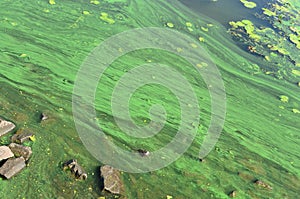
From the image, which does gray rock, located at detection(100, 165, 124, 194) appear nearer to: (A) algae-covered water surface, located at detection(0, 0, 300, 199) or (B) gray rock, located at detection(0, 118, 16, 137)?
(A) algae-covered water surface, located at detection(0, 0, 300, 199)

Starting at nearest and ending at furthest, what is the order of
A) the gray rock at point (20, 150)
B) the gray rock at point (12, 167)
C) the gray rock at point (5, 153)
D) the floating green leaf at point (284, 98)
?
the gray rock at point (12, 167) < the gray rock at point (5, 153) < the gray rock at point (20, 150) < the floating green leaf at point (284, 98)

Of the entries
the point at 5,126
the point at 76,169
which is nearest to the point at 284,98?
the point at 76,169

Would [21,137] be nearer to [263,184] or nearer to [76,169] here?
[76,169]

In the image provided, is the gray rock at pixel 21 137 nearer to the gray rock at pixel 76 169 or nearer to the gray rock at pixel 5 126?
the gray rock at pixel 5 126

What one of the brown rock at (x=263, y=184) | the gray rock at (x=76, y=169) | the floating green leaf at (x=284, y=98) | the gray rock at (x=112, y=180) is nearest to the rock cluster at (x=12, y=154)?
the gray rock at (x=76, y=169)

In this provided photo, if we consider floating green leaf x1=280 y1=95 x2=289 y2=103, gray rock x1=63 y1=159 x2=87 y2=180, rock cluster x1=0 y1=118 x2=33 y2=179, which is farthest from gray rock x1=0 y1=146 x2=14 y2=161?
floating green leaf x1=280 y1=95 x2=289 y2=103

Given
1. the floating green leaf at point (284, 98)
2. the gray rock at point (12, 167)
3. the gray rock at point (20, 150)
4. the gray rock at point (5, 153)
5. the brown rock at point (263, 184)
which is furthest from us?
A: the floating green leaf at point (284, 98)
